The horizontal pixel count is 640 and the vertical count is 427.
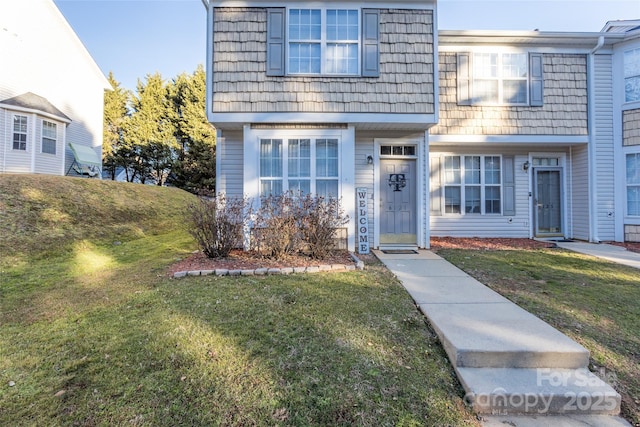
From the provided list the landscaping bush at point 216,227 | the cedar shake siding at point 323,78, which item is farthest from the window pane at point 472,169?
the landscaping bush at point 216,227

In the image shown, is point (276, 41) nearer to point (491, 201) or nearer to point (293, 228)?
point (293, 228)

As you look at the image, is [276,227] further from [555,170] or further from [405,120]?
[555,170]

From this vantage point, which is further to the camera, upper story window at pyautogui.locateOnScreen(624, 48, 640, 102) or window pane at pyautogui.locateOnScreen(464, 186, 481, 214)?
window pane at pyautogui.locateOnScreen(464, 186, 481, 214)

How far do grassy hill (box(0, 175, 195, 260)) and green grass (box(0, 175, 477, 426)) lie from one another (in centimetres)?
235

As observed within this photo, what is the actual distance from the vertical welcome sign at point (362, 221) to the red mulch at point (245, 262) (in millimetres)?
789

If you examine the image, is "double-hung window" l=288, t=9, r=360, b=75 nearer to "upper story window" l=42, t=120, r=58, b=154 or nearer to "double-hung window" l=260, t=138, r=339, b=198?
"double-hung window" l=260, t=138, r=339, b=198

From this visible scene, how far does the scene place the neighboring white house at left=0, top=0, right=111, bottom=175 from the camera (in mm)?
11875

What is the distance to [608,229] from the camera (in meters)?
8.30

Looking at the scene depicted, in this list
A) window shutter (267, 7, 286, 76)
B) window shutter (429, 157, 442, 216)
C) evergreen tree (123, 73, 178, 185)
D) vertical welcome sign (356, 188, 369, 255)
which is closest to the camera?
window shutter (267, 7, 286, 76)

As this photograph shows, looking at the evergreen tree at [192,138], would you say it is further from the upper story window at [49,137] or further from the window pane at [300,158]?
the window pane at [300,158]

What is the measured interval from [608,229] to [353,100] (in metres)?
8.13

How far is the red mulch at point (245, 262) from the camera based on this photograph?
5008 mm

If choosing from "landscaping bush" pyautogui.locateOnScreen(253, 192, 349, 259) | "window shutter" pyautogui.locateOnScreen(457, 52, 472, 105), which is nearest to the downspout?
"window shutter" pyautogui.locateOnScreen(457, 52, 472, 105)

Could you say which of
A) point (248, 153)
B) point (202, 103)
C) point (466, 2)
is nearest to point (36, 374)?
point (248, 153)
